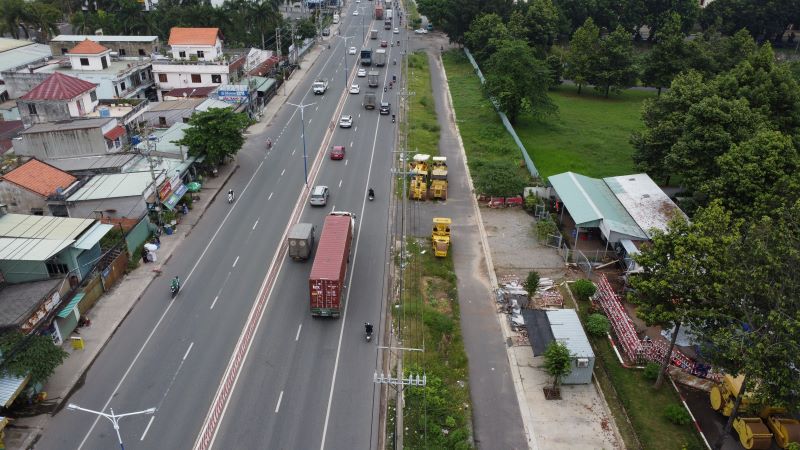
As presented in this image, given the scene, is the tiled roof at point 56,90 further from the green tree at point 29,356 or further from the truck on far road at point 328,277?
the truck on far road at point 328,277

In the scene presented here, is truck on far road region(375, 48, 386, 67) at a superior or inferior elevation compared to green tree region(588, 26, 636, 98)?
inferior

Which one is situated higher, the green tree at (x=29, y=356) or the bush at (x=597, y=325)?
the green tree at (x=29, y=356)

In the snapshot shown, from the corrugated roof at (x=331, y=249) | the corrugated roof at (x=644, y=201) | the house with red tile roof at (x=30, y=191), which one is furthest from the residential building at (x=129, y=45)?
the corrugated roof at (x=644, y=201)

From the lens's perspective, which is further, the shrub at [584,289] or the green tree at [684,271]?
the shrub at [584,289]

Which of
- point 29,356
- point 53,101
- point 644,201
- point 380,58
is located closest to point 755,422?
point 644,201

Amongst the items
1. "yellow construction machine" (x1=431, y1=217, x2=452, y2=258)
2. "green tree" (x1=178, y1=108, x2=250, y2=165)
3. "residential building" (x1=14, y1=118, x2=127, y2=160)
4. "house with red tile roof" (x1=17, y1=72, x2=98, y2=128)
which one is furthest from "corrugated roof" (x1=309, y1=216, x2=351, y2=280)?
"house with red tile roof" (x1=17, y1=72, x2=98, y2=128)

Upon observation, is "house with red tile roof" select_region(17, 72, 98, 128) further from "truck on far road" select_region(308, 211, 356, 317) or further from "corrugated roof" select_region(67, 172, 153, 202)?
"truck on far road" select_region(308, 211, 356, 317)

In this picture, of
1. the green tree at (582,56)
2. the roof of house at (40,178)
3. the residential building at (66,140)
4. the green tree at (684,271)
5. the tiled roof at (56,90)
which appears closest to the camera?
the green tree at (684,271)
